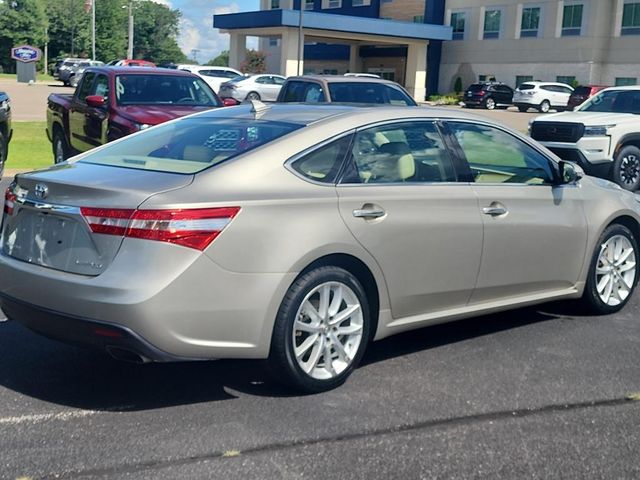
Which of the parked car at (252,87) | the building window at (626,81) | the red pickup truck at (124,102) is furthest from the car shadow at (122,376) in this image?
the building window at (626,81)

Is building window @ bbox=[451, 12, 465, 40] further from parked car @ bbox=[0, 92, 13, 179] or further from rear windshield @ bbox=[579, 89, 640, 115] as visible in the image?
parked car @ bbox=[0, 92, 13, 179]

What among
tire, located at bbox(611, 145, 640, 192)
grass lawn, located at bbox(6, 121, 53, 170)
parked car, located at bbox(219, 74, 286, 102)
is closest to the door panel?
tire, located at bbox(611, 145, 640, 192)

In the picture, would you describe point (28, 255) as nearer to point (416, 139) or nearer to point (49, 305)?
point (49, 305)

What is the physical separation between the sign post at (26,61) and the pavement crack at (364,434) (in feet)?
194

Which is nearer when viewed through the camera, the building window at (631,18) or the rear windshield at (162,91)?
the rear windshield at (162,91)

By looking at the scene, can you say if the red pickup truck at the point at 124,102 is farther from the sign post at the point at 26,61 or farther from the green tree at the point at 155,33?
the green tree at the point at 155,33

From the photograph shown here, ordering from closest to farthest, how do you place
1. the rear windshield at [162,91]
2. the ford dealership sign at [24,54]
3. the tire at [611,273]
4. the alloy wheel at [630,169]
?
the tire at [611,273] → the rear windshield at [162,91] → the alloy wheel at [630,169] → the ford dealership sign at [24,54]

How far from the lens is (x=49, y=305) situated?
4.41 m

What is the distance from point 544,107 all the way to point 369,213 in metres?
45.5

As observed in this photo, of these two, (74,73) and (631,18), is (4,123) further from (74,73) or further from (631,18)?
(631,18)

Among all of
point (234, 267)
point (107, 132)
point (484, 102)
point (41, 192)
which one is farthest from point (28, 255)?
point (484, 102)

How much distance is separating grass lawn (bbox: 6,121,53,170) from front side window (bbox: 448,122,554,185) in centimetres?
1006

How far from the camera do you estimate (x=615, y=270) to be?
6688mm

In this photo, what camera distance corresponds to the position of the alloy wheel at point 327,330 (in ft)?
15.5
